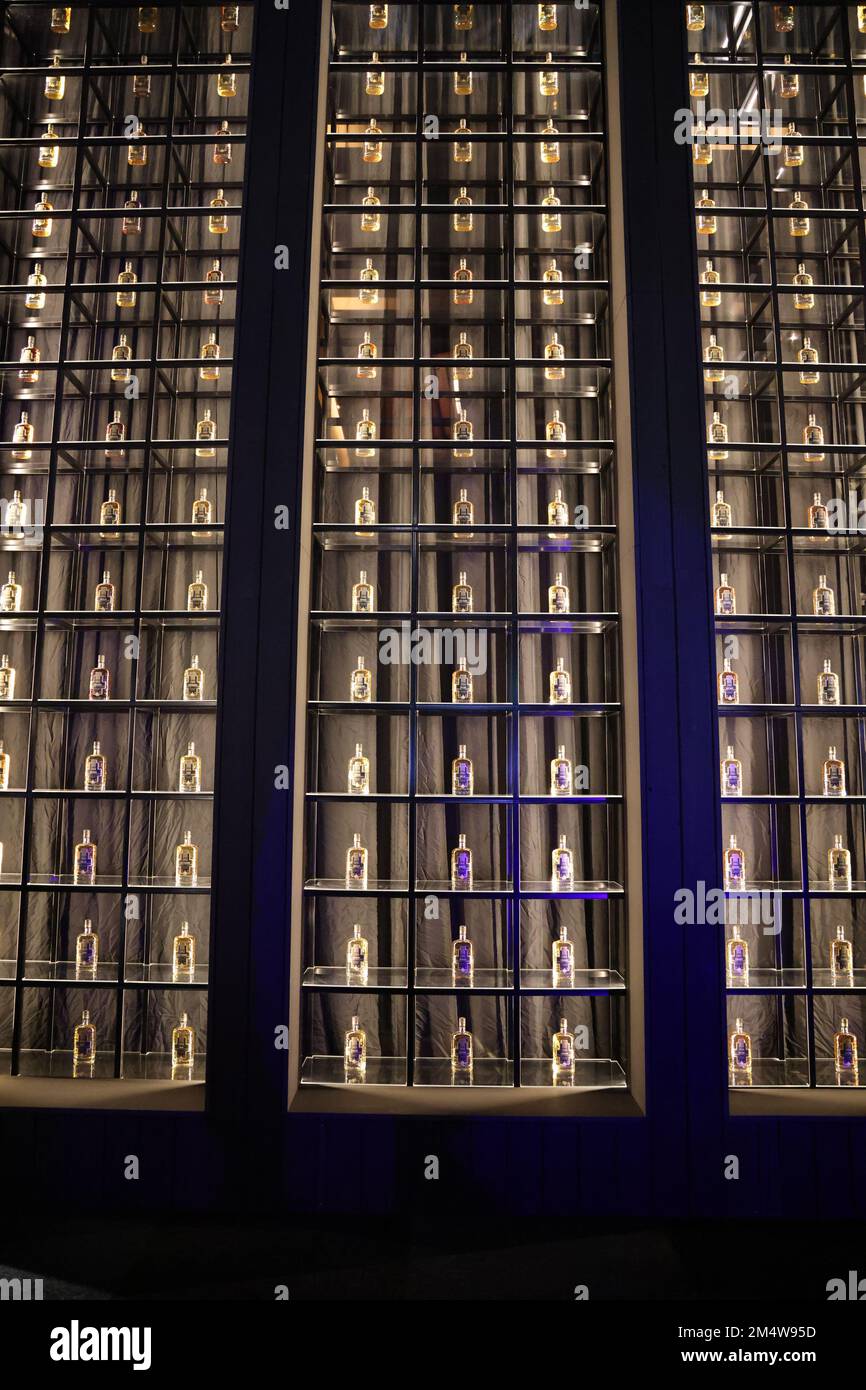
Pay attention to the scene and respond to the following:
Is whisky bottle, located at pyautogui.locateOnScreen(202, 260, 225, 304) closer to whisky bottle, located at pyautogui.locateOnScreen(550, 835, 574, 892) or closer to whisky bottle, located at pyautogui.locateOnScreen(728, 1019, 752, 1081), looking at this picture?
whisky bottle, located at pyautogui.locateOnScreen(550, 835, 574, 892)

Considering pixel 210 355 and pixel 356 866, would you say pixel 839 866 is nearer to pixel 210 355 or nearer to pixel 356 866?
pixel 356 866

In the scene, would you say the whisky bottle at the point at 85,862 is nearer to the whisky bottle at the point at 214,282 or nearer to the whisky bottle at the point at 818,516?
the whisky bottle at the point at 214,282

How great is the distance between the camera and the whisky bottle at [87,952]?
2.71 metres

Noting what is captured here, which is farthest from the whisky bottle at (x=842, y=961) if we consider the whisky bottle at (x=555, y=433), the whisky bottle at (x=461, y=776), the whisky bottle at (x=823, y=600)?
the whisky bottle at (x=555, y=433)

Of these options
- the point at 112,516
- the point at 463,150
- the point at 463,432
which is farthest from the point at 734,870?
the point at 463,150

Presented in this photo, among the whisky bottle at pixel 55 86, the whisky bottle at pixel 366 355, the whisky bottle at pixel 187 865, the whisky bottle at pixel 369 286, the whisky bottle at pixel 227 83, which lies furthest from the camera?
the whisky bottle at pixel 55 86

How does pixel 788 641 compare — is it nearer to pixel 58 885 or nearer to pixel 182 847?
pixel 182 847

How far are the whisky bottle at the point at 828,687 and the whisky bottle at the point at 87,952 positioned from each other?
2.79 metres

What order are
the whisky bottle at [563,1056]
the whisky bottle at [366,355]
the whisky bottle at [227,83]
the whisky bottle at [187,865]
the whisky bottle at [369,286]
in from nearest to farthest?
the whisky bottle at [563,1056] < the whisky bottle at [187,865] < the whisky bottle at [369,286] < the whisky bottle at [366,355] < the whisky bottle at [227,83]

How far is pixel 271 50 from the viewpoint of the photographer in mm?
2777

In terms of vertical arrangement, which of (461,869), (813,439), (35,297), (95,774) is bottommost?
(461,869)

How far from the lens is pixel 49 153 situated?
10.1ft

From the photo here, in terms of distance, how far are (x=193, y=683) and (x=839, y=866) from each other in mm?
2459
